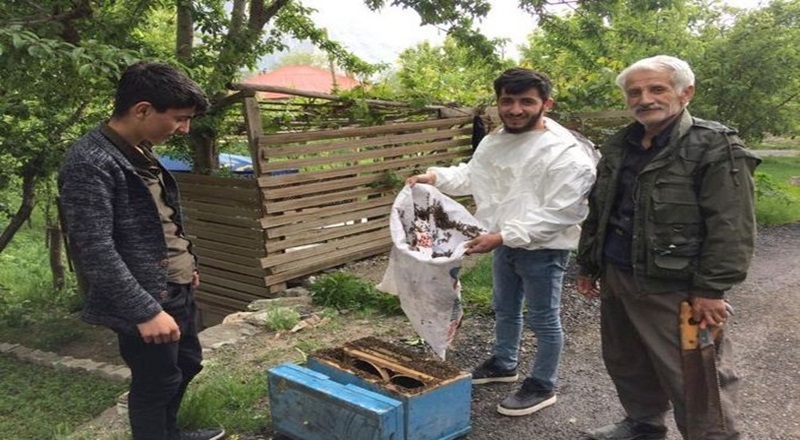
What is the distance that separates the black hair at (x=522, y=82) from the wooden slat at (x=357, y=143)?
313 centimetres

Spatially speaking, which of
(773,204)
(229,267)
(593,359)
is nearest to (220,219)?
(229,267)

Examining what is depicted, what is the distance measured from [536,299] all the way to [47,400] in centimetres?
399

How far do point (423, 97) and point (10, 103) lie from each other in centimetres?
415

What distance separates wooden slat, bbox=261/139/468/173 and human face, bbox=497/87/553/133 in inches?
123

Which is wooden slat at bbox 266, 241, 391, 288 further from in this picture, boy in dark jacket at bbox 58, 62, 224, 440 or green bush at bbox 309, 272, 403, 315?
boy in dark jacket at bbox 58, 62, 224, 440

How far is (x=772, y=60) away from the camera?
9.84 meters

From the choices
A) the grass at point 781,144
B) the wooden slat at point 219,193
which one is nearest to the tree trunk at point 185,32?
the wooden slat at point 219,193

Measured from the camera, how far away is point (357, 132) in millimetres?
6668

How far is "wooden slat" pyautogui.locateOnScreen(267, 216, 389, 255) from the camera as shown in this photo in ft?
19.7

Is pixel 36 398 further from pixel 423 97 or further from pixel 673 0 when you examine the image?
pixel 673 0

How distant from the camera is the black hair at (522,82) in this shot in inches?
120

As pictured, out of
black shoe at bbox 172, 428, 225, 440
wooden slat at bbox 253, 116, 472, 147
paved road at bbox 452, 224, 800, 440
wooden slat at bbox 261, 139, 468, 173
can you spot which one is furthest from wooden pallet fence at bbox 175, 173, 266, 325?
black shoe at bbox 172, 428, 225, 440

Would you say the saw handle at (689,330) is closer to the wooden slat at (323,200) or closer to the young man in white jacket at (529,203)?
the young man in white jacket at (529,203)

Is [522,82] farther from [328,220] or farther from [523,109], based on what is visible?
[328,220]
